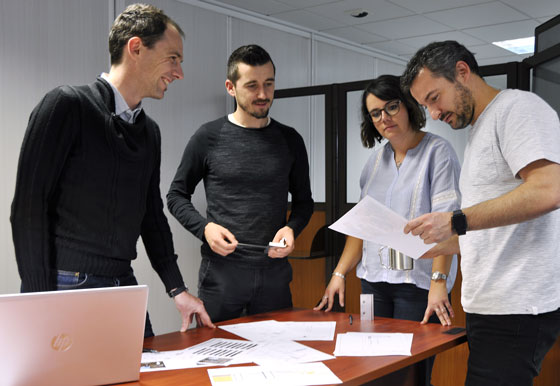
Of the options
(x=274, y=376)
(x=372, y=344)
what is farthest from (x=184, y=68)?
(x=274, y=376)

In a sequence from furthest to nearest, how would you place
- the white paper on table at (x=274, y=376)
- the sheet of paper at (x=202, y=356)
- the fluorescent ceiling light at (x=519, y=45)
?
the fluorescent ceiling light at (x=519, y=45) → the sheet of paper at (x=202, y=356) → the white paper on table at (x=274, y=376)

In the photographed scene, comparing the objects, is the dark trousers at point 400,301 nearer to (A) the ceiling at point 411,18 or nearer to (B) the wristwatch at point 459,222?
(B) the wristwatch at point 459,222

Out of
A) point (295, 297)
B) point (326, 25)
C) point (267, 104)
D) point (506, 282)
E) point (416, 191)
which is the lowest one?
point (295, 297)

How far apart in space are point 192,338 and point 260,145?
0.93 m

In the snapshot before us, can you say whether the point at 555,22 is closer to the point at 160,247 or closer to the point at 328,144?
the point at 328,144

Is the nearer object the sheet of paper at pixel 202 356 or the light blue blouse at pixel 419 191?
the sheet of paper at pixel 202 356

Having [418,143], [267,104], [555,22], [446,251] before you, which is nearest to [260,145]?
[267,104]

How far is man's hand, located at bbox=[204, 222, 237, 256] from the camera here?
83.0 inches

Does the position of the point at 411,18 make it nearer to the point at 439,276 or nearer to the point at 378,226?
the point at 439,276

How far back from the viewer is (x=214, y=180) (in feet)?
7.91

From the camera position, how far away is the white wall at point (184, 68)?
3.58 meters

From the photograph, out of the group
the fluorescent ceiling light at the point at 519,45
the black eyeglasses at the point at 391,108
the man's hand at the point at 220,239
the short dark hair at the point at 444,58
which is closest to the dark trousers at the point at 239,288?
the man's hand at the point at 220,239

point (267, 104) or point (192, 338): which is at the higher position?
point (267, 104)

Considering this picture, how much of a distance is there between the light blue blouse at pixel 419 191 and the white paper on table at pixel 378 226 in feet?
1.28
